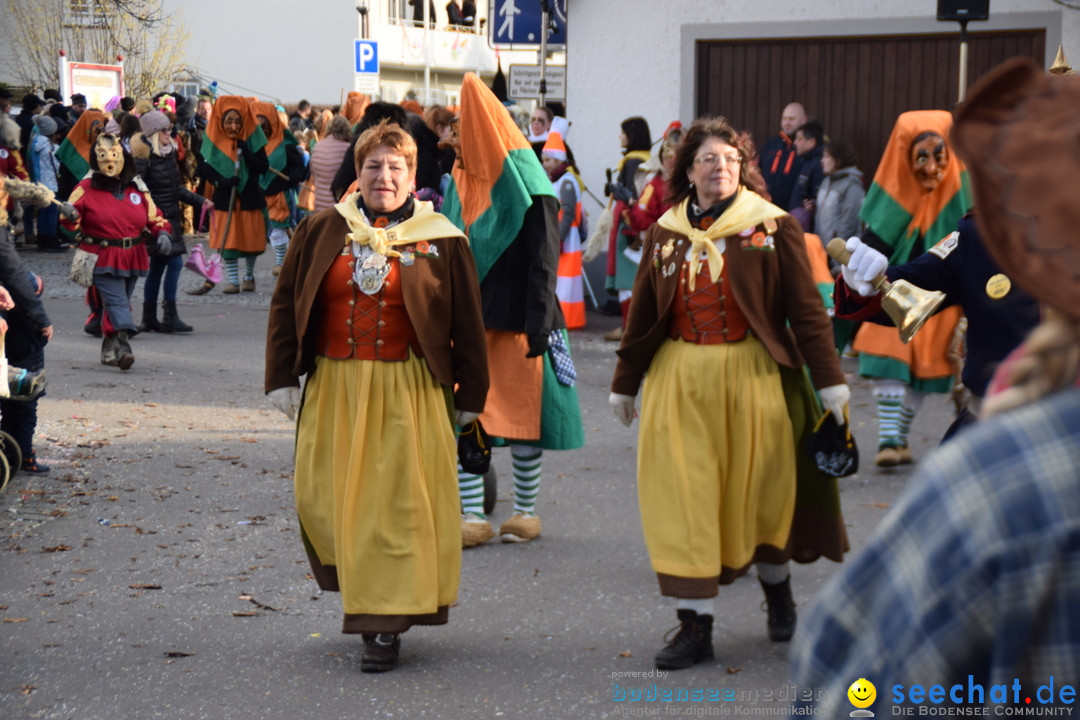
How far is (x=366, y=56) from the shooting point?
22.5 m

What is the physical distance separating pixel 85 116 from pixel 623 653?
13.1 meters

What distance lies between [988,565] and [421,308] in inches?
140

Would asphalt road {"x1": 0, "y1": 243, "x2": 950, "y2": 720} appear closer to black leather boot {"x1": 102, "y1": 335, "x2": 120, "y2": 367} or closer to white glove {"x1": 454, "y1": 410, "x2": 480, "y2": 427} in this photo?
white glove {"x1": 454, "y1": 410, "x2": 480, "y2": 427}

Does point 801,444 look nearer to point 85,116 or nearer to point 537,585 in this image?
point 537,585

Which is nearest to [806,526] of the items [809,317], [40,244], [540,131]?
[809,317]

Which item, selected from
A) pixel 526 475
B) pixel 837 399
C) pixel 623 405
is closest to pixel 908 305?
pixel 837 399

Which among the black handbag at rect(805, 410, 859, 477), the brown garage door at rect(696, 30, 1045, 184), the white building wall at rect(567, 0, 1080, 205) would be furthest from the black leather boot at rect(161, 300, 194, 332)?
the black handbag at rect(805, 410, 859, 477)

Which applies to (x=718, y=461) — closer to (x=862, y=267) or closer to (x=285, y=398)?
(x=862, y=267)

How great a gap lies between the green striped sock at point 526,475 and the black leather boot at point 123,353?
536cm

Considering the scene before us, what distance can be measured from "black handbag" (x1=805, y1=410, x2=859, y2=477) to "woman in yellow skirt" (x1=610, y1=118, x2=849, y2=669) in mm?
70

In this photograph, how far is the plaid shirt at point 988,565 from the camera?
3.64 ft

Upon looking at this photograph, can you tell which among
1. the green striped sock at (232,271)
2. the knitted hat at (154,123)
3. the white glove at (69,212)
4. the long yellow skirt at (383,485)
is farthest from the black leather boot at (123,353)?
the long yellow skirt at (383,485)

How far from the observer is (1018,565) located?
1.11 meters

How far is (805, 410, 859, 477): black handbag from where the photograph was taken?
15.0ft
